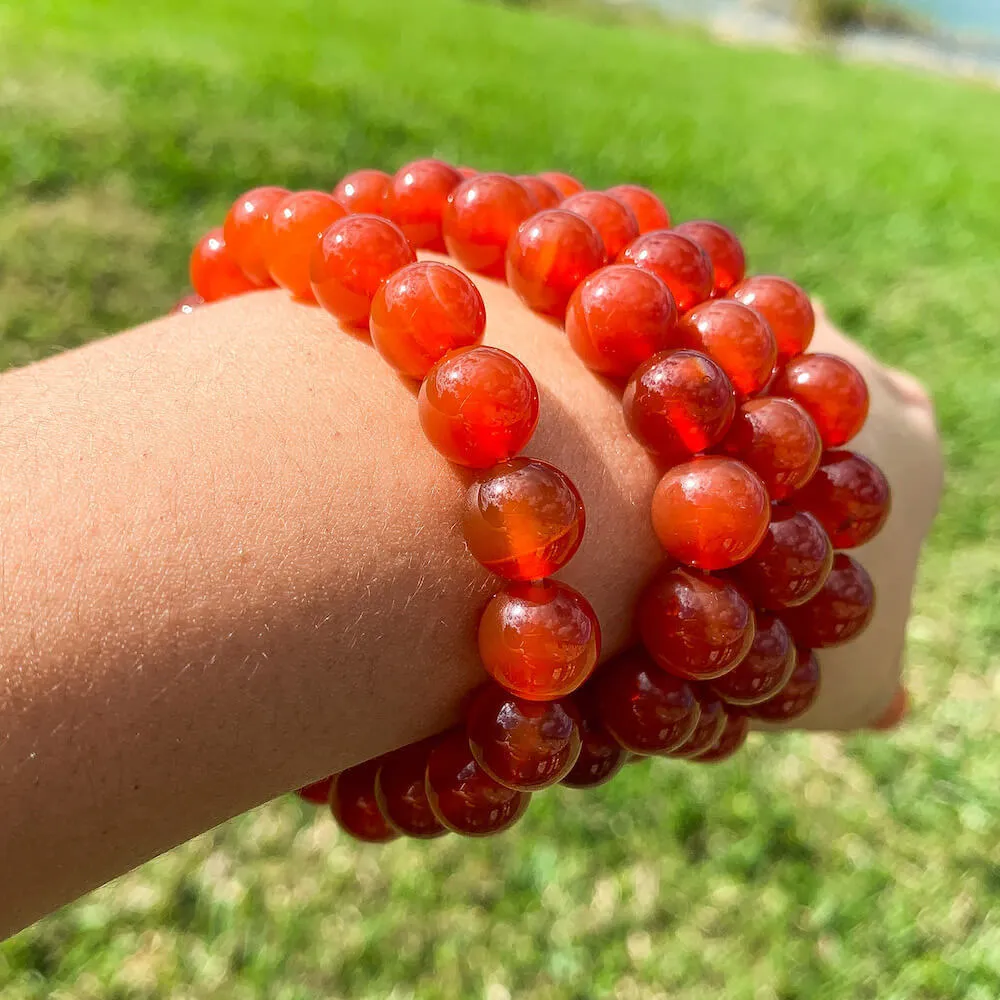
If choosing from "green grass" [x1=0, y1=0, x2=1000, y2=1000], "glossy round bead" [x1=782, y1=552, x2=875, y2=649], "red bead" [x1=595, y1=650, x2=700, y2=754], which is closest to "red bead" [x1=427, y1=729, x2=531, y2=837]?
"red bead" [x1=595, y1=650, x2=700, y2=754]

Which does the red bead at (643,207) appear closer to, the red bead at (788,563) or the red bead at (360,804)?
the red bead at (788,563)

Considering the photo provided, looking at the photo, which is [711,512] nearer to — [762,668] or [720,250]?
[762,668]

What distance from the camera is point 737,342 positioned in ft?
2.89

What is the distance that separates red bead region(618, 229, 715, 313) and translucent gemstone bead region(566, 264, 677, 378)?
0.15ft

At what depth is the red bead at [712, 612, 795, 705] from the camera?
2.88 ft

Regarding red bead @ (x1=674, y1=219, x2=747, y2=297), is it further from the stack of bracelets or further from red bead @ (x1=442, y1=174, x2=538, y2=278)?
red bead @ (x1=442, y1=174, x2=538, y2=278)

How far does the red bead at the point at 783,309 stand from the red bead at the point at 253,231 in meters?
0.48

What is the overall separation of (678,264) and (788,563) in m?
0.30

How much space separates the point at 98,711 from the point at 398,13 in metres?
5.85

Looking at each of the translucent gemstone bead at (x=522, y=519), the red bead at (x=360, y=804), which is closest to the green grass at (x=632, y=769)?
the red bead at (x=360, y=804)

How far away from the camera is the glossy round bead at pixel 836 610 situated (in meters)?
0.93

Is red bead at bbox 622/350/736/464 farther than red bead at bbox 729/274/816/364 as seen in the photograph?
No

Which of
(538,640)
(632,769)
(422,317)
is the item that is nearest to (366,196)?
(422,317)

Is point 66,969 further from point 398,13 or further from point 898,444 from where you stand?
point 398,13
